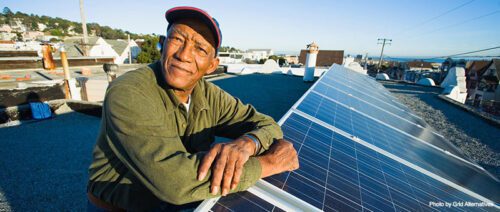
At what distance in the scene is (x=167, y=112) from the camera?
183 cm

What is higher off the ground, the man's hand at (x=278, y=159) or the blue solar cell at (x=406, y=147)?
the man's hand at (x=278, y=159)

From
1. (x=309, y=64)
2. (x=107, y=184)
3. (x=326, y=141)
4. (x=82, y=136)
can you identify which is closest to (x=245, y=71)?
(x=309, y=64)

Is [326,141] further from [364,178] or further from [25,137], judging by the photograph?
[25,137]

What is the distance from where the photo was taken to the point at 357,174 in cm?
244

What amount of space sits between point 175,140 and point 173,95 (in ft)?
1.85

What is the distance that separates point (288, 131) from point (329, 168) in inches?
26.6

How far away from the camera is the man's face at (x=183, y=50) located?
6.13ft

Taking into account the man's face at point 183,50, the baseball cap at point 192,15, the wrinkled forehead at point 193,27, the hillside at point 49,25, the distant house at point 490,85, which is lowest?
the distant house at point 490,85

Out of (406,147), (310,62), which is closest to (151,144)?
(406,147)

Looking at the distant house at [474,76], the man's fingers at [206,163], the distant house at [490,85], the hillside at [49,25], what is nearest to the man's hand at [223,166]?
the man's fingers at [206,163]

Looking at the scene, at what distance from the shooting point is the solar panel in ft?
5.38

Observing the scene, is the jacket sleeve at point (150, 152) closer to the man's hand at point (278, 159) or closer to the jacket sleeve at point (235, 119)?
the man's hand at point (278, 159)

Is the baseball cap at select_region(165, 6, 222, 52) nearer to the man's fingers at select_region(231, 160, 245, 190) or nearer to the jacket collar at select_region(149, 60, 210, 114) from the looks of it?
the jacket collar at select_region(149, 60, 210, 114)

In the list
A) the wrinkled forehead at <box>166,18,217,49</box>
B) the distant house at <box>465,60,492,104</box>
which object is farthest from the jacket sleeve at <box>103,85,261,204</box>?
the distant house at <box>465,60,492,104</box>
